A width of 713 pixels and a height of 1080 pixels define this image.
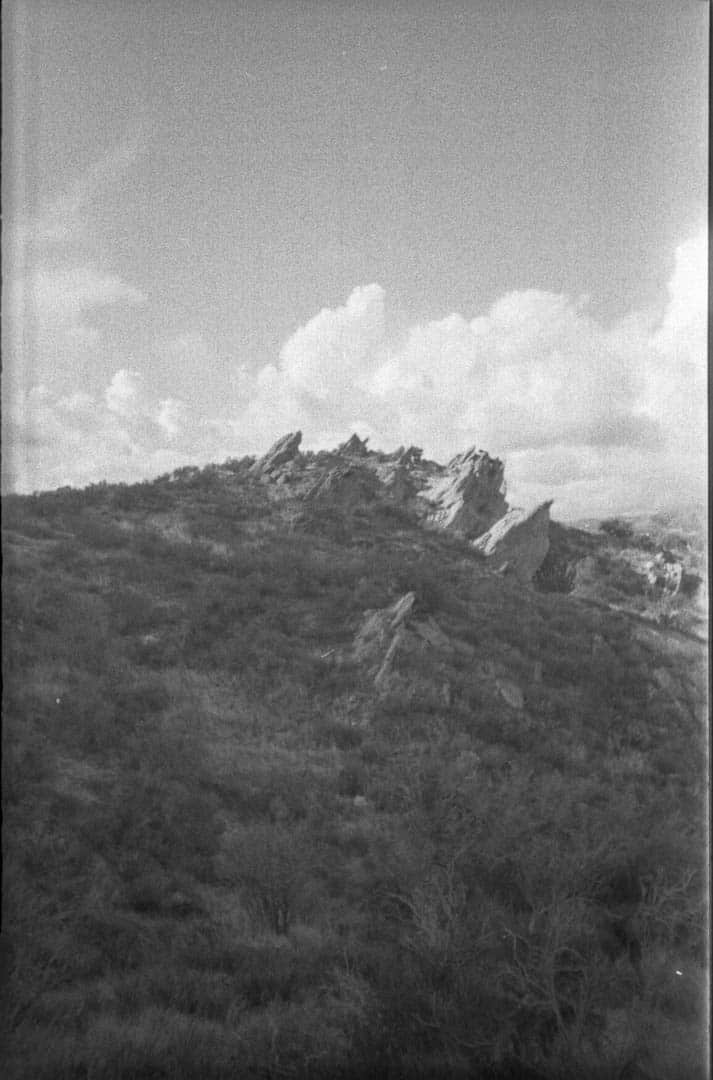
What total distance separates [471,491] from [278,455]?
101 cm

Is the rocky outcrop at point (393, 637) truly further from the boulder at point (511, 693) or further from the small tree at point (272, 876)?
the small tree at point (272, 876)

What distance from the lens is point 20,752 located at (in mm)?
3402

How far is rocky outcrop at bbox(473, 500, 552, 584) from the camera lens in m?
4.02

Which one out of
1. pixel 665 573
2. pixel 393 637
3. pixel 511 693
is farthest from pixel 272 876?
pixel 665 573

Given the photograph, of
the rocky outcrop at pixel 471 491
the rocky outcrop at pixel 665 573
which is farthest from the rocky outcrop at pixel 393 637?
the rocky outcrop at pixel 665 573

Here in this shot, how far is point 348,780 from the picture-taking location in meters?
3.46

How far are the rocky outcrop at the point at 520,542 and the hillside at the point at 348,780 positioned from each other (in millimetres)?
18

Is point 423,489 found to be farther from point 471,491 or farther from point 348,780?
point 348,780

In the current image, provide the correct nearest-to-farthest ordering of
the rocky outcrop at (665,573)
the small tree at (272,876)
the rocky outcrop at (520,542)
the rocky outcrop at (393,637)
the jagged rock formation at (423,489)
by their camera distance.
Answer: the small tree at (272,876) → the rocky outcrop at (393,637) → the jagged rock formation at (423,489) → the rocky outcrop at (520,542) → the rocky outcrop at (665,573)

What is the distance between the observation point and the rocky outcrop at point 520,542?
4.02 m

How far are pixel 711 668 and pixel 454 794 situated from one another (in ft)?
4.47

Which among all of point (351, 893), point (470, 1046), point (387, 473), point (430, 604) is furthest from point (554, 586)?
point (470, 1046)

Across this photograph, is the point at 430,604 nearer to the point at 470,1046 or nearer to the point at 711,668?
the point at 711,668

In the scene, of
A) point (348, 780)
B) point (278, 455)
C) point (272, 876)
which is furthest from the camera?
point (278, 455)
